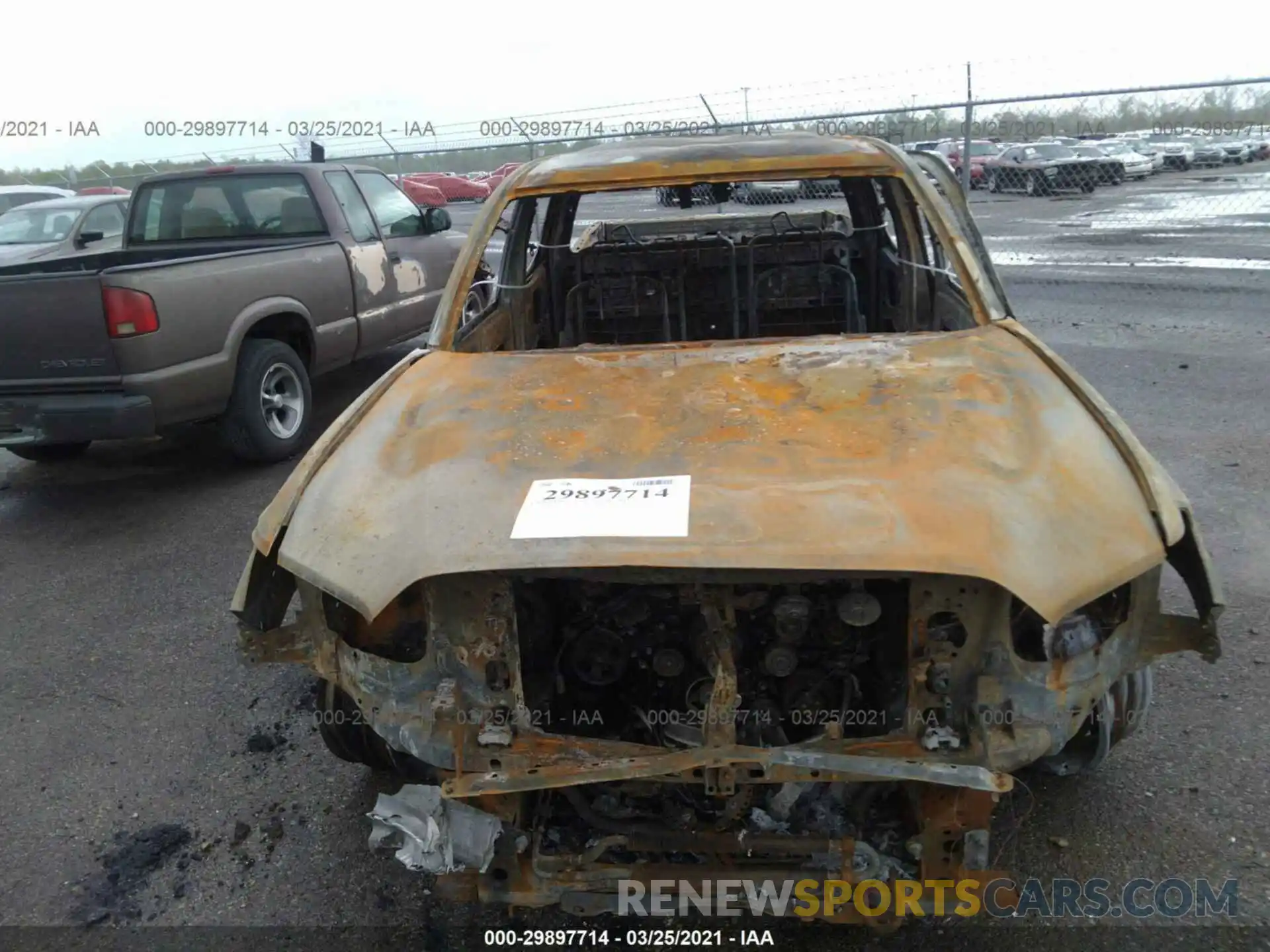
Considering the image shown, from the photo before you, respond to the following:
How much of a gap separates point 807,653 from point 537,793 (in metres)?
0.75

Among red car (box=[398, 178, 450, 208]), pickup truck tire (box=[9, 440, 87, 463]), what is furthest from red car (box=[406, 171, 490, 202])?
pickup truck tire (box=[9, 440, 87, 463])

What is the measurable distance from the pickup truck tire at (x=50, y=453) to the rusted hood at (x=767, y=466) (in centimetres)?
449

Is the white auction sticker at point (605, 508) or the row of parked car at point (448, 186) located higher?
the row of parked car at point (448, 186)

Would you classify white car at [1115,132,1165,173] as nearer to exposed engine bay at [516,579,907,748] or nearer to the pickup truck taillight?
the pickup truck taillight

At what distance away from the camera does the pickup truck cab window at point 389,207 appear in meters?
6.97

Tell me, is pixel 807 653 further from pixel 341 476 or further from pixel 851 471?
pixel 341 476

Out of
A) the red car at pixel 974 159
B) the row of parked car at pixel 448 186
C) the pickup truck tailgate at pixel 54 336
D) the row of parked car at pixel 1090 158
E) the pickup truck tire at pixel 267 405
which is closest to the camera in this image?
the pickup truck tailgate at pixel 54 336

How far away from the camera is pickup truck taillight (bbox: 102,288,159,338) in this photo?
484 centimetres

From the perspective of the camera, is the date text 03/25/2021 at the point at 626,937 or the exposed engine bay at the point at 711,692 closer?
the exposed engine bay at the point at 711,692

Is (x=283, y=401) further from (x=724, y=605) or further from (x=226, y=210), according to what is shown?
(x=724, y=605)

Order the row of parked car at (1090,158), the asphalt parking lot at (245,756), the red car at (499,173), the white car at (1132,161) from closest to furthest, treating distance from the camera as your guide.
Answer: the asphalt parking lot at (245,756)
the row of parked car at (1090,158)
the white car at (1132,161)
the red car at (499,173)

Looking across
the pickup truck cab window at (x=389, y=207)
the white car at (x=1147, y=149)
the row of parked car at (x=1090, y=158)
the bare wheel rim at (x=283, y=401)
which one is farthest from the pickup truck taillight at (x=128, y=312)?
the white car at (x=1147, y=149)

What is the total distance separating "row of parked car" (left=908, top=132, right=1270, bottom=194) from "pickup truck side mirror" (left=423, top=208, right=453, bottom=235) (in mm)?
12686

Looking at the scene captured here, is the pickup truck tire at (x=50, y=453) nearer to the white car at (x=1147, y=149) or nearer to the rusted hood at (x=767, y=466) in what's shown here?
the rusted hood at (x=767, y=466)
